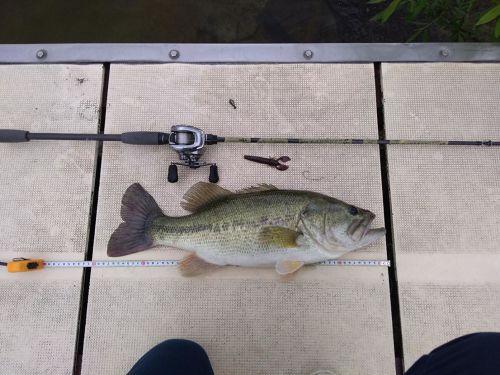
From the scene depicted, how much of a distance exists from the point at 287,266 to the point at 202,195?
0.68 m

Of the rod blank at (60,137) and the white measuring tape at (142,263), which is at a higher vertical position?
the rod blank at (60,137)

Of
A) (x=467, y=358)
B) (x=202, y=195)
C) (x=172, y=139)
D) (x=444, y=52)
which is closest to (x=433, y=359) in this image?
(x=467, y=358)

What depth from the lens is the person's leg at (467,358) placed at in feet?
4.97

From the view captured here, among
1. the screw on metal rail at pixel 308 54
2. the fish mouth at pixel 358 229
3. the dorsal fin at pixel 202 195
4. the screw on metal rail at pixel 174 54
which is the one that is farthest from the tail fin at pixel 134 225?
the screw on metal rail at pixel 308 54

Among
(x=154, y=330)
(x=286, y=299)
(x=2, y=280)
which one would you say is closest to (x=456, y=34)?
(x=286, y=299)

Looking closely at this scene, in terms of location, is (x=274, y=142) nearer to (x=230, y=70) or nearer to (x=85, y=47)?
(x=230, y=70)

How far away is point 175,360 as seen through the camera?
206 cm

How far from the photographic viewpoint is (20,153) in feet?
8.61

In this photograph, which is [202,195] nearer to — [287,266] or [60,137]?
[287,266]

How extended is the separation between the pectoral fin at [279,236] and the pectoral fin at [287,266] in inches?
4.2

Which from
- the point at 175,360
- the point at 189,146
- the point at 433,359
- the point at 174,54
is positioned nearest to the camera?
the point at 433,359

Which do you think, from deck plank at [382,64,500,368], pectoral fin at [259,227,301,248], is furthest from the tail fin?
deck plank at [382,64,500,368]

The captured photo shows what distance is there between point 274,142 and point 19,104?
70.3 inches

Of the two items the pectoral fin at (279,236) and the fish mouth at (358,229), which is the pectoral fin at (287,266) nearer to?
the pectoral fin at (279,236)
